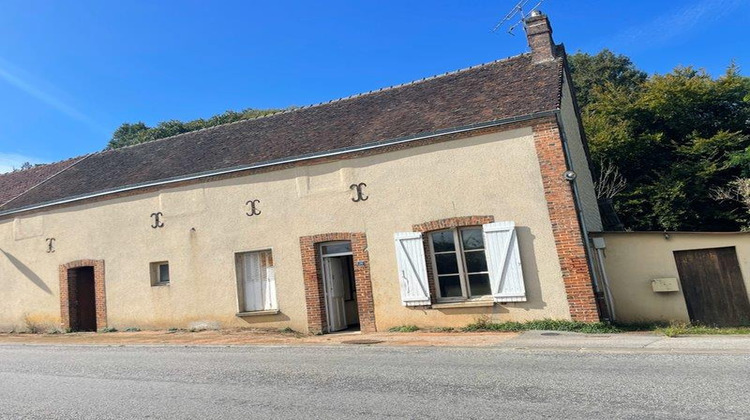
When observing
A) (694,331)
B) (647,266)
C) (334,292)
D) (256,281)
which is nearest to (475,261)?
(334,292)

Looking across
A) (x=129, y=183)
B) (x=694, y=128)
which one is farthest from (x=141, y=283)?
(x=694, y=128)

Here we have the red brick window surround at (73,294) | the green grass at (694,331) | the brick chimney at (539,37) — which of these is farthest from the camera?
the red brick window surround at (73,294)

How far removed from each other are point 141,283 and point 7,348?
3217 millimetres

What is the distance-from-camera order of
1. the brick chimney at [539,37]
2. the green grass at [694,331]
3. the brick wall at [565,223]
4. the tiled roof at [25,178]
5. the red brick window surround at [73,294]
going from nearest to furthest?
the green grass at [694,331] → the brick wall at [565,223] → the brick chimney at [539,37] → the red brick window surround at [73,294] → the tiled roof at [25,178]

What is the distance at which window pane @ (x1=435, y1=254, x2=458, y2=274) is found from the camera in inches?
413

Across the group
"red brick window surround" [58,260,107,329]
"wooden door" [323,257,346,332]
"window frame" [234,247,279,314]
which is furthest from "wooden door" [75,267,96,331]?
"wooden door" [323,257,346,332]

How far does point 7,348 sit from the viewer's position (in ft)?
35.7

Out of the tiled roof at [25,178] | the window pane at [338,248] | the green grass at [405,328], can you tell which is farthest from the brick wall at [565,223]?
the tiled roof at [25,178]

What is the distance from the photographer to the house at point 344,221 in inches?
387

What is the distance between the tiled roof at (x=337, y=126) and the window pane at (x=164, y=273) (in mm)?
2511

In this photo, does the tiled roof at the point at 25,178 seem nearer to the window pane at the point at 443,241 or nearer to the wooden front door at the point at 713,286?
the window pane at the point at 443,241

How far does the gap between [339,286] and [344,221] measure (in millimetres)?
1936

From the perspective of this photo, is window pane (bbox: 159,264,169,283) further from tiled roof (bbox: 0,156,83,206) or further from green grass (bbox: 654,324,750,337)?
green grass (bbox: 654,324,750,337)

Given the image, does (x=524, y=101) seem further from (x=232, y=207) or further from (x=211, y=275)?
(x=211, y=275)
